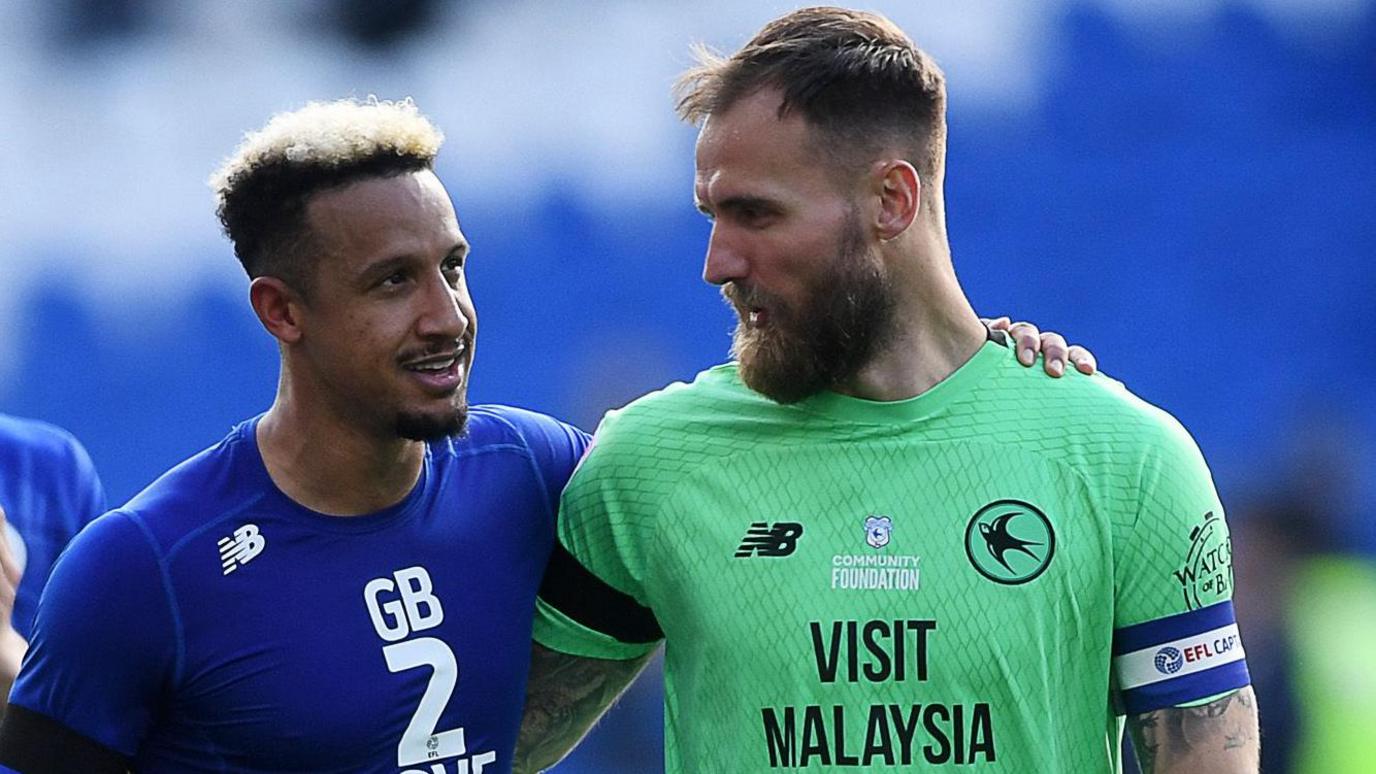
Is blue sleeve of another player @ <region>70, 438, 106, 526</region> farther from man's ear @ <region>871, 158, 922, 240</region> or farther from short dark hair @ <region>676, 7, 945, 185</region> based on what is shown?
man's ear @ <region>871, 158, 922, 240</region>

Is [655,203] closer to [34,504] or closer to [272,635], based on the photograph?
[34,504]

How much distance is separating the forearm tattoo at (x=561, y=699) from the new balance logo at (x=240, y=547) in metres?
0.55

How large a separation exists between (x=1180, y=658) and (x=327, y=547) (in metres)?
1.37

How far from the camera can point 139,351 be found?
7.93 meters

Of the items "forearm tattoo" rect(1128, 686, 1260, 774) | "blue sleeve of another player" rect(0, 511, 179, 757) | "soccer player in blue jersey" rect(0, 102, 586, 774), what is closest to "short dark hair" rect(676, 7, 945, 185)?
"soccer player in blue jersey" rect(0, 102, 586, 774)

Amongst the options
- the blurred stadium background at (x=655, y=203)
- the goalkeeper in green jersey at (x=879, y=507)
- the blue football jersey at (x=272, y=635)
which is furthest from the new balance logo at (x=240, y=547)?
the blurred stadium background at (x=655, y=203)

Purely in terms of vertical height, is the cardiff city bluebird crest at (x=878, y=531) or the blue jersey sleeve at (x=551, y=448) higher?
the blue jersey sleeve at (x=551, y=448)

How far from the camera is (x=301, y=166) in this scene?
3432 mm

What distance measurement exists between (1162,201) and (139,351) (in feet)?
13.2

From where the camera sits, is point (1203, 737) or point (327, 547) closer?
point (1203, 737)

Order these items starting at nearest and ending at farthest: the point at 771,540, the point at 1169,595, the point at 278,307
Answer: the point at 1169,595 < the point at 771,540 < the point at 278,307

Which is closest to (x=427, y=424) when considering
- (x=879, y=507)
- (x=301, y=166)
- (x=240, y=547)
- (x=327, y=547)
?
(x=327, y=547)

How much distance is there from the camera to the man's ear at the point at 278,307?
3.46 metres

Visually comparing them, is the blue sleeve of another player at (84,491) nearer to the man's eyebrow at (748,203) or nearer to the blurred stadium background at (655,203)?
the man's eyebrow at (748,203)
